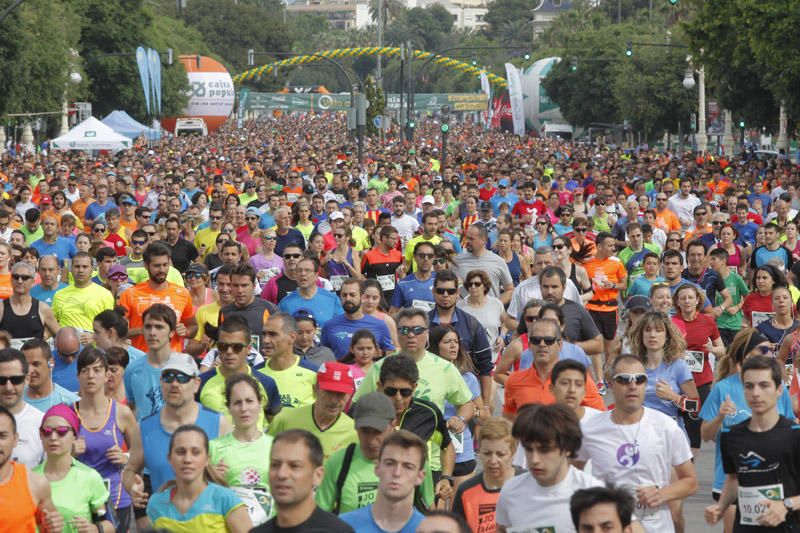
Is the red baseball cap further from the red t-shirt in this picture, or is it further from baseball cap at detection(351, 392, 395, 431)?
the red t-shirt

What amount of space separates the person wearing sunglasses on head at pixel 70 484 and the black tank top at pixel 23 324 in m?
4.14

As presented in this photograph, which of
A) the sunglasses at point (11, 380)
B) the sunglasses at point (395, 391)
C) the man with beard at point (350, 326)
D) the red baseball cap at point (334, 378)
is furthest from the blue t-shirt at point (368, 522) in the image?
the man with beard at point (350, 326)

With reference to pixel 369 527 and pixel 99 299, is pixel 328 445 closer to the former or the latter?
pixel 369 527

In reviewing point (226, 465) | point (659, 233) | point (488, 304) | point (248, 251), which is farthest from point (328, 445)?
point (659, 233)

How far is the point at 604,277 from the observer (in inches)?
578

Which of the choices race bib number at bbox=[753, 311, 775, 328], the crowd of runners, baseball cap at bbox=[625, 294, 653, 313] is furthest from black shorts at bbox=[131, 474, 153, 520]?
race bib number at bbox=[753, 311, 775, 328]

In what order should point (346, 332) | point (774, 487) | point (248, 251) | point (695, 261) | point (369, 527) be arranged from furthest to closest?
point (248, 251)
point (695, 261)
point (346, 332)
point (774, 487)
point (369, 527)

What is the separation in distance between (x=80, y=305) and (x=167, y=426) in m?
4.42

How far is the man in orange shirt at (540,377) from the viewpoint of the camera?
8.73m

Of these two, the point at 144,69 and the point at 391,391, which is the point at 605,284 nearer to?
the point at 391,391

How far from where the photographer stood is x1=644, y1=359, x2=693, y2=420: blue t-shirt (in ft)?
30.7

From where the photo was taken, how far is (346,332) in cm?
1090

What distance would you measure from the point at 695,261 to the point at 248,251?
14.3 ft

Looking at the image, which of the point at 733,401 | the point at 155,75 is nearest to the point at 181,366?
the point at 733,401
